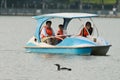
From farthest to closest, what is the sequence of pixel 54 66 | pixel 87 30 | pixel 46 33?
1. pixel 46 33
2. pixel 87 30
3. pixel 54 66

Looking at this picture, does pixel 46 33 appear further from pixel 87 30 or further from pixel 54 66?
pixel 54 66

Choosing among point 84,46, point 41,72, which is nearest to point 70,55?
point 84,46

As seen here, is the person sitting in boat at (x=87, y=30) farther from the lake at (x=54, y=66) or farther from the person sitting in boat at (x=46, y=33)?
the person sitting in boat at (x=46, y=33)

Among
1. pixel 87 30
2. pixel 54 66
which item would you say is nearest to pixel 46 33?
pixel 87 30

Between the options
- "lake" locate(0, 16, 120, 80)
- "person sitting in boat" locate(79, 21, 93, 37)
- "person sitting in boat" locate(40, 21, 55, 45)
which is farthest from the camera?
"person sitting in boat" locate(40, 21, 55, 45)

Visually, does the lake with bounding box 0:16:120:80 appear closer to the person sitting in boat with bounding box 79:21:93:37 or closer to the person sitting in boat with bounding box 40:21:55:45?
the person sitting in boat with bounding box 40:21:55:45

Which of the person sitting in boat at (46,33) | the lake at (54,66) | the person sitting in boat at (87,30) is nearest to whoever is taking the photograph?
the lake at (54,66)

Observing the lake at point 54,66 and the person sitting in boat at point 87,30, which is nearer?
the lake at point 54,66

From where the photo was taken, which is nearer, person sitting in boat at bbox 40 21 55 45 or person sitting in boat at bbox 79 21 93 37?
person sitting in boat at bbox 79 21 93 37

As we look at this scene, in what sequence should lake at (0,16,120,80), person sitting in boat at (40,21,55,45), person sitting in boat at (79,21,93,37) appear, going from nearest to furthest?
lake at (0,16,120,80) < person sitting in boat at (79,21,93,37) < person sitting in boat at (40,21,55,45)

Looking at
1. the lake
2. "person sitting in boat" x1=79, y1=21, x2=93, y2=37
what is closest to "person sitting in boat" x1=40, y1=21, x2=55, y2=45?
the lake

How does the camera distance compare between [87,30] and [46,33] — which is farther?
[46,33]

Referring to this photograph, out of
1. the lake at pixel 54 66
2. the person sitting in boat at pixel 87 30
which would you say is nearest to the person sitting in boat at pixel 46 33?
the lake at pixel 54 66

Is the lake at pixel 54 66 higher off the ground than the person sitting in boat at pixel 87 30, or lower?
lower
